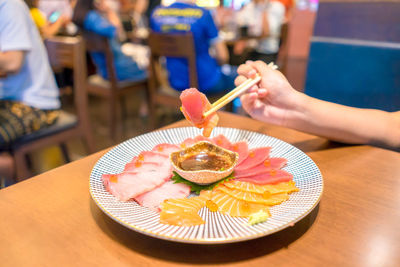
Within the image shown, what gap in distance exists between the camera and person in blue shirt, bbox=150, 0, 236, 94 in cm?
283

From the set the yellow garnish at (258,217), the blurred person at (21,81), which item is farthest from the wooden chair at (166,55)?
the yellow garnish at (258,217)

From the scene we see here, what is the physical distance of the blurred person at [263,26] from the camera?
4465 millimetres

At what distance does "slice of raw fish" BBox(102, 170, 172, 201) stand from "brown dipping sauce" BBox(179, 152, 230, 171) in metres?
0.09

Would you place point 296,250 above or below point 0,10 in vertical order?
below

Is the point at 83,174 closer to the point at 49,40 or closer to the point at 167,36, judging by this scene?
the point at 49,40

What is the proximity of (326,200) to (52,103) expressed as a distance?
1740 millimetres

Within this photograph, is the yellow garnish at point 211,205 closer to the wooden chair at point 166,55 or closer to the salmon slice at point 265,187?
the salmon slice at point 265,187

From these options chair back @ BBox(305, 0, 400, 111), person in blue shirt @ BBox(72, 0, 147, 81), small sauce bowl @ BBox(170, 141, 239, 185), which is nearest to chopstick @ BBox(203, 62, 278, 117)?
small sauce bowl @ BBox(170, 141, 239, 185)

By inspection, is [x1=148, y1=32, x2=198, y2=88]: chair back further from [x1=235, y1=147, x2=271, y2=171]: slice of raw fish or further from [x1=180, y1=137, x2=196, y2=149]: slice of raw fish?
[x1=235, y1=147, x2=271, y2=171]: slice of raw fish

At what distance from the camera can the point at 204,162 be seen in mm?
949

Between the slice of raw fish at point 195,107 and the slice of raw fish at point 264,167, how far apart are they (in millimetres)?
170

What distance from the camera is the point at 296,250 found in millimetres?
637

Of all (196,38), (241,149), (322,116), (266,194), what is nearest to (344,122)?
(322,116)

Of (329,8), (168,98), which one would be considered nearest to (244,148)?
(329,8)
